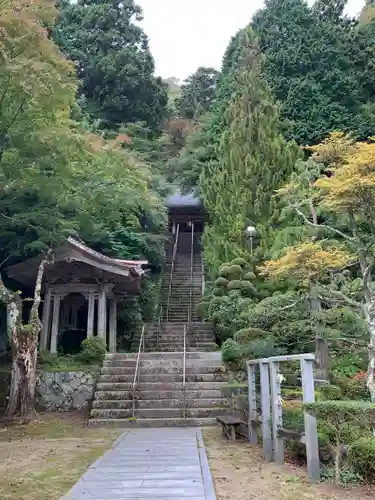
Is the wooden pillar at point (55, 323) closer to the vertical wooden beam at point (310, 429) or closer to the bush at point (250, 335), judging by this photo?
the bush at point (250, 335)

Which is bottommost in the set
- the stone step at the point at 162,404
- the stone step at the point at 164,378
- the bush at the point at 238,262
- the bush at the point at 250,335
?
the stone step at the point at 162,404

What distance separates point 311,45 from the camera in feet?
76.8

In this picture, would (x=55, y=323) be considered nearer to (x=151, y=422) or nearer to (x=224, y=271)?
(x=151, y=422)

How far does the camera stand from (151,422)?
389 inches

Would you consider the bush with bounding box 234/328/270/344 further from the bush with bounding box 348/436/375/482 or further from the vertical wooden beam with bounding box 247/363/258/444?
the bush with bounding box 348/436/375/482

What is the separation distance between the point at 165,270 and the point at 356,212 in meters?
15.1

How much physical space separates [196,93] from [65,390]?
30.5 metres

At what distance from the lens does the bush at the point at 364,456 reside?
4.94m

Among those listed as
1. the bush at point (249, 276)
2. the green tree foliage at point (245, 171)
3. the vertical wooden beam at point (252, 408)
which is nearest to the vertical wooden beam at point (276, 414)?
the vertical wooden beam at point (252, 408)

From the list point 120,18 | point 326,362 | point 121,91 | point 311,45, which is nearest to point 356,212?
point 326,362

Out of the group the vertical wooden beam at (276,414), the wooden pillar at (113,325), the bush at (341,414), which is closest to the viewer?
the bush at (341,414)

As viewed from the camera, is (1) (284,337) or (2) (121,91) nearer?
(1) (284,337)

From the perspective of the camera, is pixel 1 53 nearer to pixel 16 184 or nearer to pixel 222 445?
pixel 16 184

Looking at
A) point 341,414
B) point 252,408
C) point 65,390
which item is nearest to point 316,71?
point 65,390
